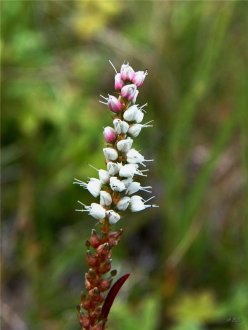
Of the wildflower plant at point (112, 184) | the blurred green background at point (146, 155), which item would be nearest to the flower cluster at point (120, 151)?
the wildflower plant at point (112, 184)

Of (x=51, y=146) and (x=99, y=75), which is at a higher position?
(x=99, y=75)

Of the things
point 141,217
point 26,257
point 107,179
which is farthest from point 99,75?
point 107,179

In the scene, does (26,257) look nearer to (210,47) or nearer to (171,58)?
(210,47)

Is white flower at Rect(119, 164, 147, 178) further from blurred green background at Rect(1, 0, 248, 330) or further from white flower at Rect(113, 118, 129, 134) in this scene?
blurred green background at Rect(1, 0, 248, 330)

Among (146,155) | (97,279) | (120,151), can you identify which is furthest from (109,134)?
(146,155)

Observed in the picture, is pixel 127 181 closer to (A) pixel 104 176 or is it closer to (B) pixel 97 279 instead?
(A) pixel 104 176

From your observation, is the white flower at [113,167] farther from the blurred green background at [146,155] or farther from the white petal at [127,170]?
the blurred green background at [146,155]

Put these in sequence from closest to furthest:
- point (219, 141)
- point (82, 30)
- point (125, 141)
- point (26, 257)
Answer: point (125, 141) → point (219, 141) → point (26, 257) → point (82, 30)

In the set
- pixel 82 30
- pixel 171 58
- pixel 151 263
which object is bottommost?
pixel 151 263
